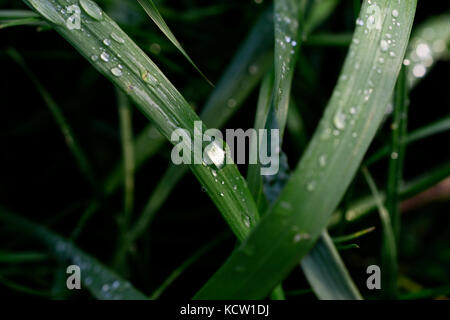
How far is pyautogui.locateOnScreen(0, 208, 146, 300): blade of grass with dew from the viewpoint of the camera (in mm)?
578

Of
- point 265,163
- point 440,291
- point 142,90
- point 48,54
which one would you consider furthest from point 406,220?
point 48,54

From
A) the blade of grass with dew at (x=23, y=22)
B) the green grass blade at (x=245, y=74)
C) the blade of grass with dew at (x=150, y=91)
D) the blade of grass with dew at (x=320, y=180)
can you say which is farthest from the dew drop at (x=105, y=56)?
the green grass blade at (x=245, y=74)

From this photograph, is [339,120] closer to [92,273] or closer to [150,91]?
[150,91]

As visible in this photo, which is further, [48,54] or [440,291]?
[48,54]

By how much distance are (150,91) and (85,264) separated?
1.33ft

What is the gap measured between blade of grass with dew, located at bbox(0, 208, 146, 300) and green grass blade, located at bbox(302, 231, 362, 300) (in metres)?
0.26

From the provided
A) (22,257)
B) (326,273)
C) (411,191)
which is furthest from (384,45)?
(22,257)

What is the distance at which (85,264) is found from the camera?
682mm

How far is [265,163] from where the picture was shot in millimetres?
449

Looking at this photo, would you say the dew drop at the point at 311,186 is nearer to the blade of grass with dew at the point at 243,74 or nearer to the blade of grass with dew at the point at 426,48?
the blade of grass with dew at the point at 243,74

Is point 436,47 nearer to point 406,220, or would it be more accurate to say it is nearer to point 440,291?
point 406,220
